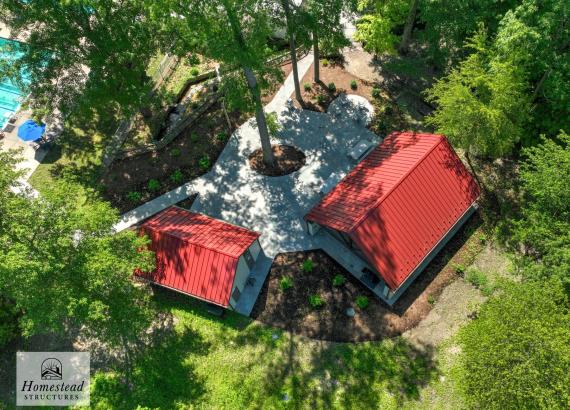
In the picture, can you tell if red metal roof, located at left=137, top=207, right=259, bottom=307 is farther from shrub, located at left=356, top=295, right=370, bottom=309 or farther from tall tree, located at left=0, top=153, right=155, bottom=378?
shrub, located at left=356, top=295, right=370, bottom=309

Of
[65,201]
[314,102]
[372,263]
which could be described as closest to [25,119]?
[65,201]

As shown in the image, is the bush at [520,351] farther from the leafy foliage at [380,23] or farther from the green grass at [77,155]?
the green grass at [77,155]

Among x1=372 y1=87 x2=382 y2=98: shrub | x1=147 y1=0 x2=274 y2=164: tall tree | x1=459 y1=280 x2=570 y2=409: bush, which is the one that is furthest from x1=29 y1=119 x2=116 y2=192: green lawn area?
x1=459 y1=280 x2=570 y2=409: bush

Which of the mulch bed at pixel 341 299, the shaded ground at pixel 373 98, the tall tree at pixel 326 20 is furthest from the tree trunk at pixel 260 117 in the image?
the mulch bed at pixel 341 299

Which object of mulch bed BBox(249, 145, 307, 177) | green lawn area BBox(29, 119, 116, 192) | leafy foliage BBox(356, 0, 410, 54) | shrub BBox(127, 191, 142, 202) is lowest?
mulch bed BBox(249, 145, 307, 177)

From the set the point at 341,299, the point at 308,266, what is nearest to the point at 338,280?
the point at 341,299
